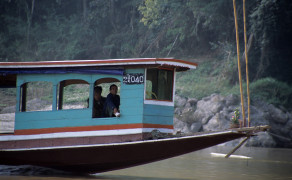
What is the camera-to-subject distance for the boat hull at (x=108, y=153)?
7453 millimetres

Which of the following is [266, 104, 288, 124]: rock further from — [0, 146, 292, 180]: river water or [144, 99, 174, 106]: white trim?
[144, 99, 174, 106]: white trim

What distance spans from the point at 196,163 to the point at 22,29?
23986 mm

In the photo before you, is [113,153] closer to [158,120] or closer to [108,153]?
[108,153]

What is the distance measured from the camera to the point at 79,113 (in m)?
8.33

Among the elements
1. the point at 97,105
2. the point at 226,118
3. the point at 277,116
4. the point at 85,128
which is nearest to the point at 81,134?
the point at 85,128

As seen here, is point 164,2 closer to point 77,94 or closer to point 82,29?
point 82,29

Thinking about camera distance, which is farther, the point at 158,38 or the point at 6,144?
the point at 158,38

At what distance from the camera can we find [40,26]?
33.1 metres

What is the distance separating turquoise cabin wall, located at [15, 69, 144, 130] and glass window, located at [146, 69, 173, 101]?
0.29m

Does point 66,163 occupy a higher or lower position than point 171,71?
lower

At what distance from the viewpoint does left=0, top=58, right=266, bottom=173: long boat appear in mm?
7723

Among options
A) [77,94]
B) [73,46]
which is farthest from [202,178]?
[73,46]

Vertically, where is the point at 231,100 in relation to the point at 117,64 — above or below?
below

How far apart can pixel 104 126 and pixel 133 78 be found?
1.09 meters
